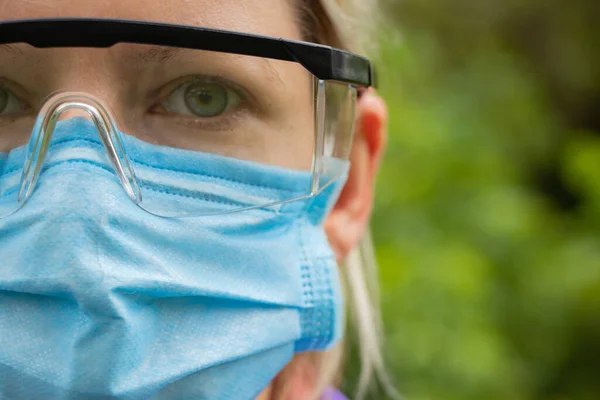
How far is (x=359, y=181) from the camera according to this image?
1.71 metres

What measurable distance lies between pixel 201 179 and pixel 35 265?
32 cm

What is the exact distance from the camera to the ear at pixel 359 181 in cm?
166

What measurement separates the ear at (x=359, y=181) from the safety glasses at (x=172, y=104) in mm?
212

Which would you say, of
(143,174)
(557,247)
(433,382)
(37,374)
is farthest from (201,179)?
(557,247)

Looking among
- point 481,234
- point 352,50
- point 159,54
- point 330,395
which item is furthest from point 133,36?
point 481,234

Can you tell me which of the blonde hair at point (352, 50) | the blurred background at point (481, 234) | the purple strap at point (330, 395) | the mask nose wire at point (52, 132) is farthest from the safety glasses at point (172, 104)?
the blurred background at point (481, 234)

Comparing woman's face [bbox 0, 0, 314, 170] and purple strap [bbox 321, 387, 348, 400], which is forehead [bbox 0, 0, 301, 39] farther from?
purple strap [bbox 321, 387, 348, 400]

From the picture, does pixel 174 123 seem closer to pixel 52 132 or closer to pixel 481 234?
pixel 52 132

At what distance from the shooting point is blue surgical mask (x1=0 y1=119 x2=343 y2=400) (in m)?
1.18

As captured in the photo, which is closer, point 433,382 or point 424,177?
point 433,382

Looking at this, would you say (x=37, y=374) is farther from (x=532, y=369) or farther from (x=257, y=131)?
(x=532, y=369)

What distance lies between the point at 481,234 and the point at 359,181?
2.08 m

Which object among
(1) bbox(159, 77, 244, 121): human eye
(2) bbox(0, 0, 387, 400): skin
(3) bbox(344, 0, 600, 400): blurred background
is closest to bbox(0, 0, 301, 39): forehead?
(2) bbox(0, 0, 387, 400): skin

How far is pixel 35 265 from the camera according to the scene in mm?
1187
